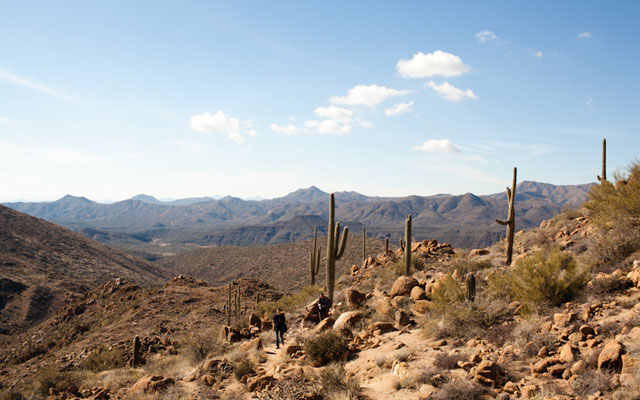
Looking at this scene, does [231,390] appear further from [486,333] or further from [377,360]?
[486,333]

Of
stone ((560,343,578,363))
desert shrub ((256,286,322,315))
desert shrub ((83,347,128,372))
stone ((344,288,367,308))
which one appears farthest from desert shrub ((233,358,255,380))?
desert shrub ((83,347,128,372))

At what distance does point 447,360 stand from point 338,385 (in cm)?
240

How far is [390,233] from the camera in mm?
154625

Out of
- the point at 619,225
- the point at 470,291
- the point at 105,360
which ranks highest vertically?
the point at 619,225

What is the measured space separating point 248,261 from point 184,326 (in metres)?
48.7

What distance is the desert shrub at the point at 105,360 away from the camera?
52.9 feet

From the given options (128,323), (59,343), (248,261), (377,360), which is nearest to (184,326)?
(128,323)

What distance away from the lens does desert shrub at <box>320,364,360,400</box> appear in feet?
24.6

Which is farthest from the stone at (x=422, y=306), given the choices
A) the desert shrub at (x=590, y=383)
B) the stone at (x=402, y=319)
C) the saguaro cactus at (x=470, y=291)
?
the desert shrub at (x=590, y=383)

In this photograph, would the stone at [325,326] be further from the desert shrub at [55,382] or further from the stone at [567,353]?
the desert shrub at [55,382]

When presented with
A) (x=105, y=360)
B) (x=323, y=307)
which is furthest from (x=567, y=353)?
(x=105, y=360)

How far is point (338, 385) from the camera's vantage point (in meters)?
7.96

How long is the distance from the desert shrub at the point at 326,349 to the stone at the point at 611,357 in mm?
5923

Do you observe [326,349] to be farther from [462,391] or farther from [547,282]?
[547,282]
